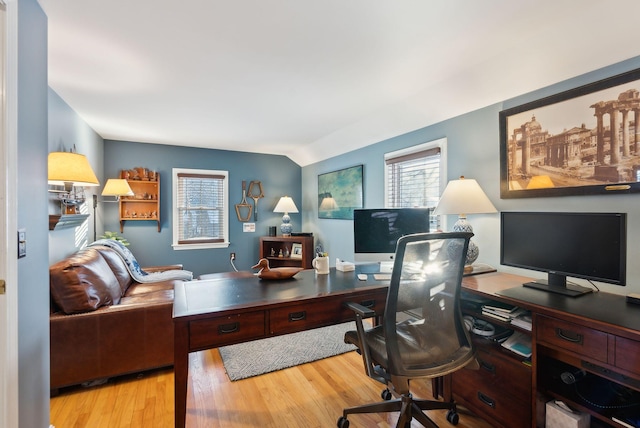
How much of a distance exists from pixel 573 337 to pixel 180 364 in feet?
5.78

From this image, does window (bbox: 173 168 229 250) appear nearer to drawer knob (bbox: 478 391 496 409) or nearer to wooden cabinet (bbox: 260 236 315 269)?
wooden cabinet (bbox: 260 236 315 269)

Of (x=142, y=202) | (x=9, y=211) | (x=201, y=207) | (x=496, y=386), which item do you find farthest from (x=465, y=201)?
(x=142, y=202)

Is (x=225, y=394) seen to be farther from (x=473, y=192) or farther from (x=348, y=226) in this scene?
(x=348, y=226)

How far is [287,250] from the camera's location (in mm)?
5082

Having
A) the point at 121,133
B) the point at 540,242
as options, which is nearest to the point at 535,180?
the point at 540,242

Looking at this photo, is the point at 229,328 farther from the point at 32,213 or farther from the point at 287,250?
the point at 287,250

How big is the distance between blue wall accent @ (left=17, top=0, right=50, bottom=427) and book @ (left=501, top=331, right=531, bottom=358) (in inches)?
92.9

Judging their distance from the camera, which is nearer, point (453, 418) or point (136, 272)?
point (453, 418)

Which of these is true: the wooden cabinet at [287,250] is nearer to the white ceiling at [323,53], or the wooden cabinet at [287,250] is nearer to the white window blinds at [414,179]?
the white window blinds at [414,179]

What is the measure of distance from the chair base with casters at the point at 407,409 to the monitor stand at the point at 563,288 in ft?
2.82

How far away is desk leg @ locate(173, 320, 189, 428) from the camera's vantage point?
1.35 m

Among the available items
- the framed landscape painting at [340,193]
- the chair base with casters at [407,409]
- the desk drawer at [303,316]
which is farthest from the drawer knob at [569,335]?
the framed landscape painting at [340,193]

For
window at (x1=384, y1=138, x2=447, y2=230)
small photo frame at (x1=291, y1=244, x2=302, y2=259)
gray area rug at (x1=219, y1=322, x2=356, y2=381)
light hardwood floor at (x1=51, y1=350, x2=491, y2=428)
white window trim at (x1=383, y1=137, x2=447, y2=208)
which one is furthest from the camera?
small photo frame at (x1=291, y1=244, x2=302, y2=259)

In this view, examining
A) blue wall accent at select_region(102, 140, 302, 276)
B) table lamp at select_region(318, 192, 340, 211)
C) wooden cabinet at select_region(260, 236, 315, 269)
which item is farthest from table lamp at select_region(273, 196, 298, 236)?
table lamp at select_region(318, 192, 340, 211)
